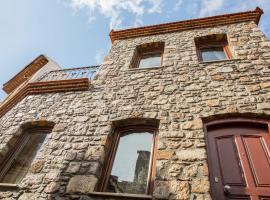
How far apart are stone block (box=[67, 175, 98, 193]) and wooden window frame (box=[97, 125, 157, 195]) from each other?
0.60 ft

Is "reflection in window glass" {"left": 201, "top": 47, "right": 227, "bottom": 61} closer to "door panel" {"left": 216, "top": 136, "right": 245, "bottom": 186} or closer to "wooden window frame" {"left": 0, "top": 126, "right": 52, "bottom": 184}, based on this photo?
"door panel" {"left": 216, "top": 136, "right": 245, "bottom": 186}

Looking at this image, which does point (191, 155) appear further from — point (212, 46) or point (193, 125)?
point (212, 46)

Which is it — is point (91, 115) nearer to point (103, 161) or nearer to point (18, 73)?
point (103, 161)

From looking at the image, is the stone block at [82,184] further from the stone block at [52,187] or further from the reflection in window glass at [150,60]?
the reflection in window glass at [150,60]

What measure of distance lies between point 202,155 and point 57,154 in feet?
8.63

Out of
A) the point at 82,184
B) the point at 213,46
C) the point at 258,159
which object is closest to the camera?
the point at 258,159

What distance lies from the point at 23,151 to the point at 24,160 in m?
0.28

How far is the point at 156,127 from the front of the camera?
442cm

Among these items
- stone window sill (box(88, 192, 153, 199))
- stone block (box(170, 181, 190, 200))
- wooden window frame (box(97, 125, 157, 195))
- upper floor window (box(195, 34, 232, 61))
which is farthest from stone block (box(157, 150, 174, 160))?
upper floor window (box(195, 34, 232, 61))

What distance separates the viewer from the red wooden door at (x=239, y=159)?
3195mm

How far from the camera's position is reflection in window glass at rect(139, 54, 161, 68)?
21.1 ft

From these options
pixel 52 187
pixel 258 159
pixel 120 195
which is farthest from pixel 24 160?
pixel 258 159

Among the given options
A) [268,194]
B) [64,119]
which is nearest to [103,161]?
[64,119]

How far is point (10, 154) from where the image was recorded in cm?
493
